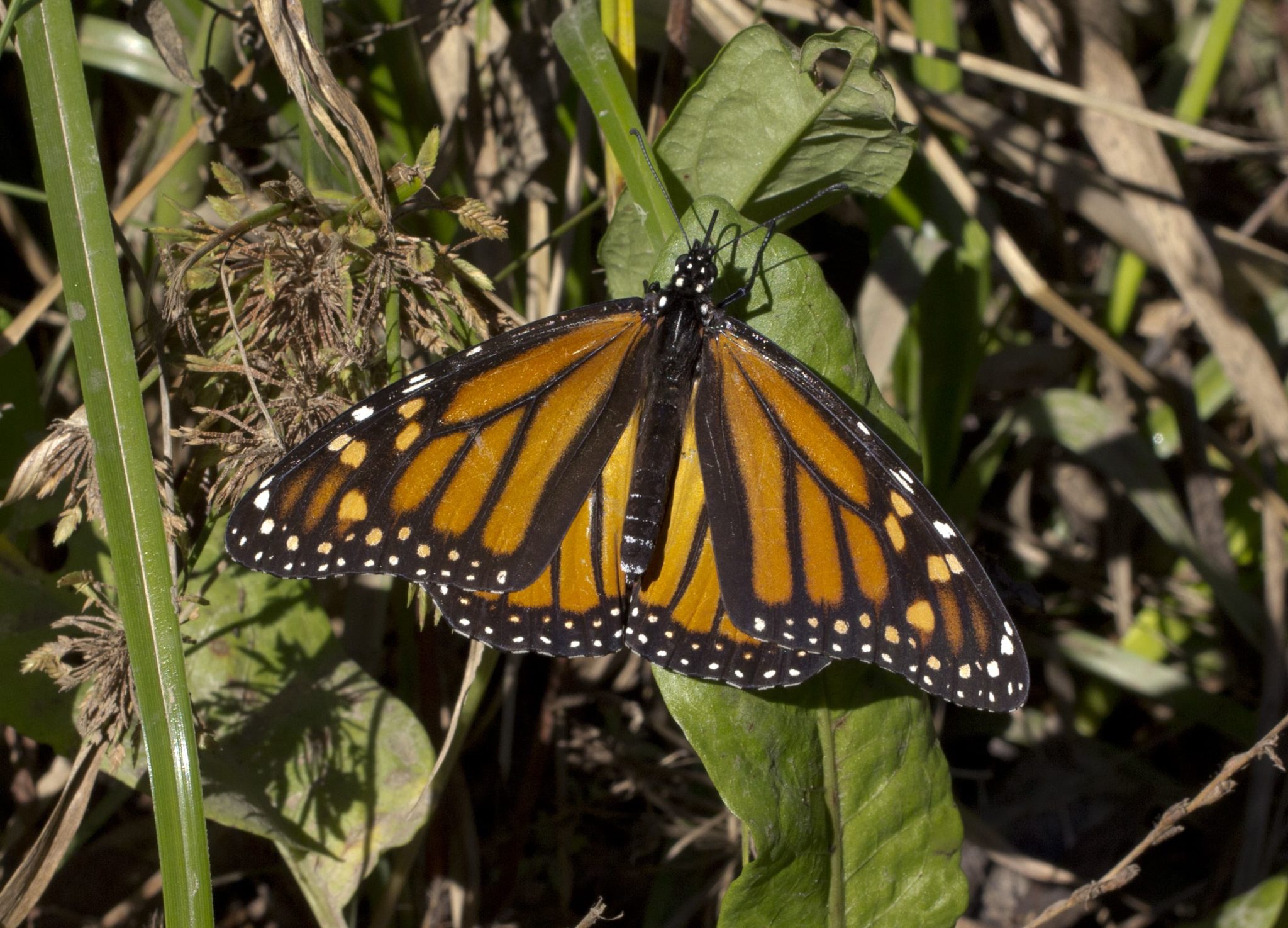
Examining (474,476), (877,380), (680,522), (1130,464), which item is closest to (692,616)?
(680,522)

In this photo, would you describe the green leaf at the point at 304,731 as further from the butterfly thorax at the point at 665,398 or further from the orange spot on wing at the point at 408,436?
the butterfly thorax at the point at 665,398

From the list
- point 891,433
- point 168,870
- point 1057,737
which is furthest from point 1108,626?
point 168,870

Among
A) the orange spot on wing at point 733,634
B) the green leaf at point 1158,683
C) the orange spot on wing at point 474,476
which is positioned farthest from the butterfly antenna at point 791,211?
the green leaf at point 1158,683

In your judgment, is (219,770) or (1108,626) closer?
(219,770)

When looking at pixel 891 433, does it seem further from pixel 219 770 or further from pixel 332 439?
pixel 219 770

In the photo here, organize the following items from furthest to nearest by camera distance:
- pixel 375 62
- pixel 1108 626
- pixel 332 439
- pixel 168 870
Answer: pixel 1108 626 → pixel 375 62 → pixel 332 439 → pixel 168 870

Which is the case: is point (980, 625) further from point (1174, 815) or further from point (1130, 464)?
point (1130, 464)
